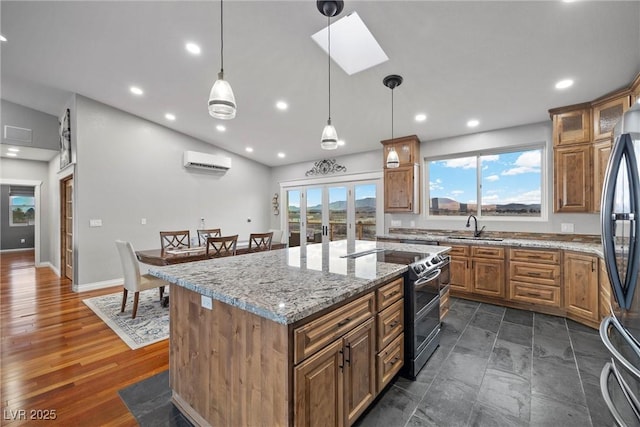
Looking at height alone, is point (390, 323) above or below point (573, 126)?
below

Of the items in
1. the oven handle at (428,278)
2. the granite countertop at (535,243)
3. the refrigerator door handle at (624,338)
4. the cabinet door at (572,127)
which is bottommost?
the refrigerator door handle at (624,338)

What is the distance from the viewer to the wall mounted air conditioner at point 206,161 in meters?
5.50

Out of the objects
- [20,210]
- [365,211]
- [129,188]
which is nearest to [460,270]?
[365,211]

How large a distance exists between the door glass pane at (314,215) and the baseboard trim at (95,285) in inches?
158

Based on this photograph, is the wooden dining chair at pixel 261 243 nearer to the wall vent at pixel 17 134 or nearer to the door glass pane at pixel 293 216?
the door glass pane at pixel 293 216

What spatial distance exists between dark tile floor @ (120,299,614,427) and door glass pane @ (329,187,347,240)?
3502mm

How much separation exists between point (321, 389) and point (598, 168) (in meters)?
3.98

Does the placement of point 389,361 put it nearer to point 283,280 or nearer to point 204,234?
point 283,280

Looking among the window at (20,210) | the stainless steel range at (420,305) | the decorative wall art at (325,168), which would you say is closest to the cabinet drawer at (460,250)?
the stainless steel range at (420,305)

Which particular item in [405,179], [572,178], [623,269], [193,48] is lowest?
[623,269]

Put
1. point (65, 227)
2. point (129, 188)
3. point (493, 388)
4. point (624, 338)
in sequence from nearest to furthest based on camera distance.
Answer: point (624, 338) < point (493, 388) < point (129, 188) < point (65, 227)

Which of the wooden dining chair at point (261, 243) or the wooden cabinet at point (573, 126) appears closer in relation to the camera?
the wooden cabinet at point (573, 126)

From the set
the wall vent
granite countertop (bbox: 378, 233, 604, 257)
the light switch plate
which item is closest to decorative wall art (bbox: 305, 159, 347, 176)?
granite countertop (bbox: 378, 233, 604, 257)

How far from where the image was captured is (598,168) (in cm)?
305
